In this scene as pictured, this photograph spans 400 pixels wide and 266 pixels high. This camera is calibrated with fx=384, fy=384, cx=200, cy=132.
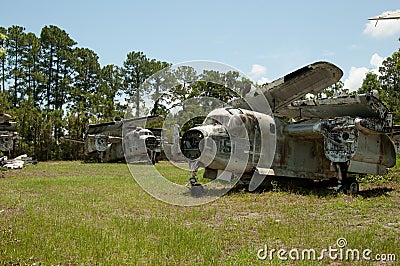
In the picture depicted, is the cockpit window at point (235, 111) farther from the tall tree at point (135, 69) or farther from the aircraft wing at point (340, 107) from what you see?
the tall tree at point (135, 69)

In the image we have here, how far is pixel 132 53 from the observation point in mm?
44750

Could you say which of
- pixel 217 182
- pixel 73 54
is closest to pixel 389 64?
pixel 73 54

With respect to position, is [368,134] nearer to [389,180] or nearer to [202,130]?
[389,180]

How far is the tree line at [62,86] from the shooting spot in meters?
37.6

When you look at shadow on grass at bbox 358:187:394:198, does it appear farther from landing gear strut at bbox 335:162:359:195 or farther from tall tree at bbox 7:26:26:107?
tall tree at bbox 7:26:26:107

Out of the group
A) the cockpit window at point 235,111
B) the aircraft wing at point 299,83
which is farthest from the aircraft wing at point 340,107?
the cockpit window at point 235,111

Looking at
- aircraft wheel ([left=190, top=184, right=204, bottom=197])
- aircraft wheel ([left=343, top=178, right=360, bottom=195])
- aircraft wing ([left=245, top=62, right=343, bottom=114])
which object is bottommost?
aircraft wheel ([left=190, top=184, right=204, bottom=197])

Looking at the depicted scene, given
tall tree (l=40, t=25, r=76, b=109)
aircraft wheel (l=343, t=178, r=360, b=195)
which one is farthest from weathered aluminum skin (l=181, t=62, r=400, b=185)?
tall tree (l=40, t=25, r=76, b=109)

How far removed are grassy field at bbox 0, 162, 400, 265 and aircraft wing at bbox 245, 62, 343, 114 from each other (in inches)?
139

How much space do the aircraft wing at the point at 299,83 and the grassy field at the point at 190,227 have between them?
3.54 metres

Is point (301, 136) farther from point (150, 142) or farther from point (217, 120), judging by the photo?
point (150, 142)

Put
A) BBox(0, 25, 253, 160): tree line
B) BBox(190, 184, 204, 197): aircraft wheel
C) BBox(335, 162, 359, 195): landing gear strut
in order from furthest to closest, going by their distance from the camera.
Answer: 1. BBox(0, 25, 253, 160): tree line
2. BBox(335, 162, 359, 195): landing gear strut
3. BBox(190, 184, 204, 197): aircraft wheel

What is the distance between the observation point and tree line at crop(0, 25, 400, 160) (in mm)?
37594

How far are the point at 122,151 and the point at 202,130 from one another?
74.9ft
